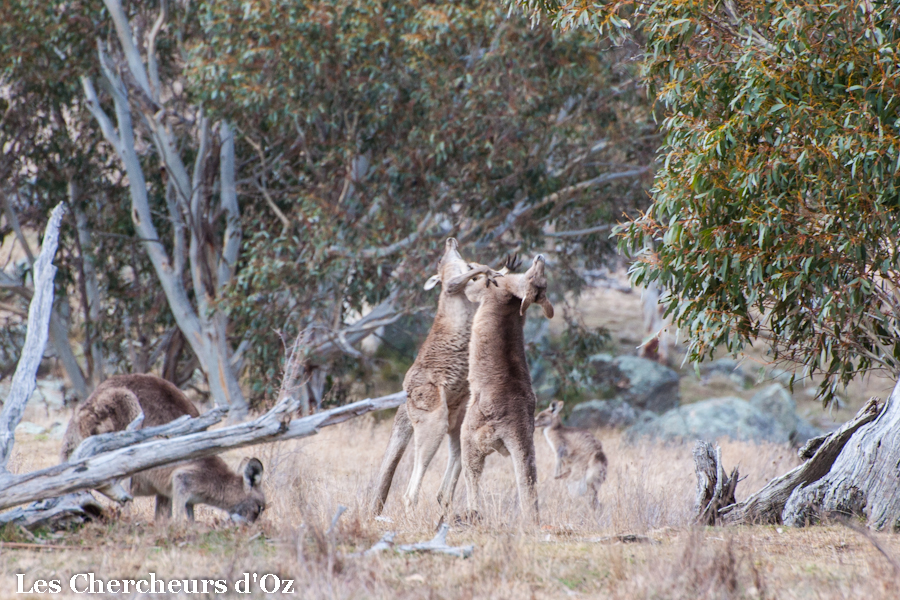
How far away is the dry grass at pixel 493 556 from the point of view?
428 centimetres

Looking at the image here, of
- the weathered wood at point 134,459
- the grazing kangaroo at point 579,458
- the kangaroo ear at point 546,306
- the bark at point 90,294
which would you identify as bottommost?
the grazing kangaroo at point 579,458

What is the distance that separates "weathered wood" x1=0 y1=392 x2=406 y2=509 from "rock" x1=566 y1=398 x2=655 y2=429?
13.1 meters

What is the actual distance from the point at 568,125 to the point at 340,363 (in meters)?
6.35

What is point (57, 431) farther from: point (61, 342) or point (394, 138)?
point (394, 138)

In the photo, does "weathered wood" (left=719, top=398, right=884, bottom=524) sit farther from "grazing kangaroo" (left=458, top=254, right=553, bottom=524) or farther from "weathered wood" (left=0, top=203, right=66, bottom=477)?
"weathered wood" (left=0, top=203, right=66, bottom=477)

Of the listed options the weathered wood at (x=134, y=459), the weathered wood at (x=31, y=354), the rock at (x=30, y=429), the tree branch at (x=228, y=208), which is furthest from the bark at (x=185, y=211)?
the weathered wood at (x=134, y=459)

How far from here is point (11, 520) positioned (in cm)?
519

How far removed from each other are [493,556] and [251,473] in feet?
5.90

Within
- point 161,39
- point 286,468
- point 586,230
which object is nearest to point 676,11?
point 286,468

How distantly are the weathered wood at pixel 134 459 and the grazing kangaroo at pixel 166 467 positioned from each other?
21cm

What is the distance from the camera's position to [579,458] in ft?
29.2

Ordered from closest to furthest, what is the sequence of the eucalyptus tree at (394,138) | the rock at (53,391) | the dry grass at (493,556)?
the dry grass at (493,556), the eucalyptus tree at (394,138), the rock at (53,391)

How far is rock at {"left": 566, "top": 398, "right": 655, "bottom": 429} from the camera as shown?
17.7 metres

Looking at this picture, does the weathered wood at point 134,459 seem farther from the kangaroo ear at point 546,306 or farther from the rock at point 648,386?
the rock at point 648,386
